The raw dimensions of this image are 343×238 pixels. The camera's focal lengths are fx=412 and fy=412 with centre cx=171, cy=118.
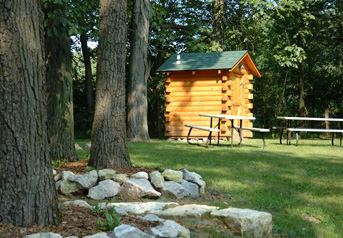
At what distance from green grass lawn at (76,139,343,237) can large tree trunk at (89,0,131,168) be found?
111 cm

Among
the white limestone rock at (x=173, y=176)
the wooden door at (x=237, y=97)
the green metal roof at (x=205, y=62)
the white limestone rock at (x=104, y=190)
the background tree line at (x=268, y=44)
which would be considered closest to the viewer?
the white limestone rock at (x=104, y=190)

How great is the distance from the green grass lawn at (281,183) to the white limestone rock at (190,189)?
51 centimetres

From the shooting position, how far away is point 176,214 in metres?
4.71

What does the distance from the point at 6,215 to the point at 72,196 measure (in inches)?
100

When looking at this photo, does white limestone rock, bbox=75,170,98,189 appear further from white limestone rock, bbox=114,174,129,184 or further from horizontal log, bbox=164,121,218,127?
horizontal log, bbox=164,121,218,127

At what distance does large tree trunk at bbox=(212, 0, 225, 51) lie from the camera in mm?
21766

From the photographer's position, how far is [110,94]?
23.4ft

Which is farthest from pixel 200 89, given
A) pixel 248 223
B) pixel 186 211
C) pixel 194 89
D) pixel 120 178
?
pixel 248 223

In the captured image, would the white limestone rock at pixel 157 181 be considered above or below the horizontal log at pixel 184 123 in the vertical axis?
below

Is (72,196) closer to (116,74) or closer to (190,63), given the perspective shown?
(116,74)

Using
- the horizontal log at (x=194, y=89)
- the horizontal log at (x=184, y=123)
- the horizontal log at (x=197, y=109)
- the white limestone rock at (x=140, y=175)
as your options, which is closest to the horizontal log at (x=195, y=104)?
the horizontal log at (x=197, y=109)

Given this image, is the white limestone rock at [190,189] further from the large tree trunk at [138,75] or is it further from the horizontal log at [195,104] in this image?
the horizontal log at [195,104]

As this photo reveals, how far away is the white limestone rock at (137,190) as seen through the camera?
5.93 meters

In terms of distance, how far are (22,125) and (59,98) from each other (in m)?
4.75
